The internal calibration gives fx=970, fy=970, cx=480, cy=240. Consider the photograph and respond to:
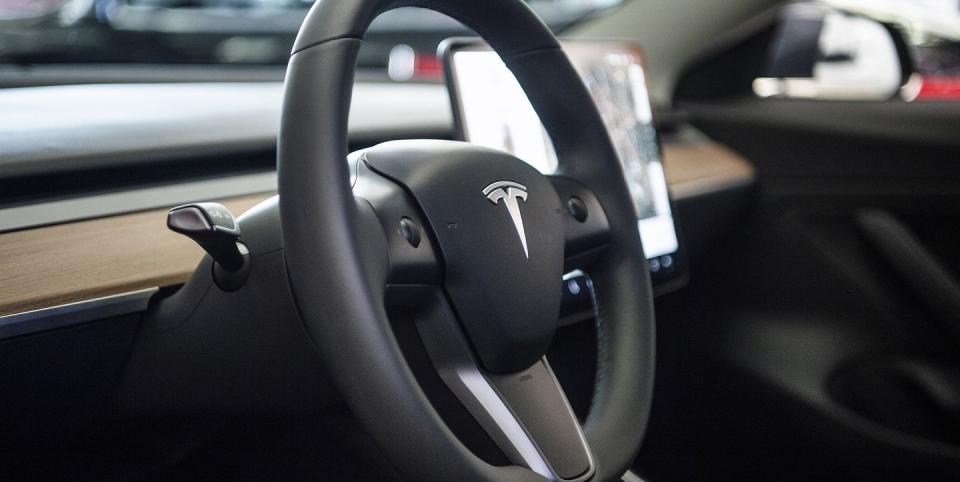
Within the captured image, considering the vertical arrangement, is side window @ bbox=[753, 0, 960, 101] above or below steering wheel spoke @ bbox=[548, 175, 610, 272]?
below

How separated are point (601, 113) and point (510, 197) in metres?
0.36

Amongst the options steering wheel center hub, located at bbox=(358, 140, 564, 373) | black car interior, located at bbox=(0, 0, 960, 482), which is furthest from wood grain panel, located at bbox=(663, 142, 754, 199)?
steering wheel center hub, located at bbox=(358, 140, 564, 373)

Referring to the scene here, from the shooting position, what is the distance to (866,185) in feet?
5.41

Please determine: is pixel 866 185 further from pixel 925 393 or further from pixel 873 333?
pixel 925 393

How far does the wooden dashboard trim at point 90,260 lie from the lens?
806mm

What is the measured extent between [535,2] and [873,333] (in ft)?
2.92

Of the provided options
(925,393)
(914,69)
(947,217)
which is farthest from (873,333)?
(914,69)

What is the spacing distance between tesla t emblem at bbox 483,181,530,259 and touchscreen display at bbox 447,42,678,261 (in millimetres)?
312

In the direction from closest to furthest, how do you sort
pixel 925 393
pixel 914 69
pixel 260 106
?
pixel 260 106, pixel 925 393, pixel 914 69

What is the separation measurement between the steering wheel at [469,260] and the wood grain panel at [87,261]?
0.83ft

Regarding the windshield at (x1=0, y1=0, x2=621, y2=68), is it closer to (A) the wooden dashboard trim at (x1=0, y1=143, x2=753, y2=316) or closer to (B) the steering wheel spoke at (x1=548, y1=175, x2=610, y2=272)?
(A) the wooden dashboard trim at (x1=0, y1=143, x2=753, y2=316)

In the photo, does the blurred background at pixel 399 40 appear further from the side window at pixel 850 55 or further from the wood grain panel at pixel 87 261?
the wood grain panel at pixel 87 261

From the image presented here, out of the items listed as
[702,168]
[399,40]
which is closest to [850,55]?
[702,168]

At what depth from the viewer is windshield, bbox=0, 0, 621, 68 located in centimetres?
125
